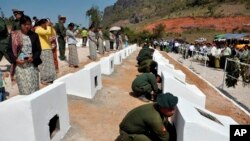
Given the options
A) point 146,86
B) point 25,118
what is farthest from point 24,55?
point 146,86

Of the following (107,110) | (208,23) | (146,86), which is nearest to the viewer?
(107,110)

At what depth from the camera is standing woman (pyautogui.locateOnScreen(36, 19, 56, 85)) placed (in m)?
7.53

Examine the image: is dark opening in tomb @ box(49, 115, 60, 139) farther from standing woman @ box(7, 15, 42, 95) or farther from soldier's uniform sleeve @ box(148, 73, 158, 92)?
soldier's uniform sleeve @ box(148, 73, 158, 92)

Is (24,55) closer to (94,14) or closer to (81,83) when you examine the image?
(81,83)

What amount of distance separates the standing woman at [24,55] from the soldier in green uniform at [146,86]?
10.5 feet

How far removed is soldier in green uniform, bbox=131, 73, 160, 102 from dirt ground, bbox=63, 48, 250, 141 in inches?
10.4

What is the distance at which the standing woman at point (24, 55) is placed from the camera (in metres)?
5.21

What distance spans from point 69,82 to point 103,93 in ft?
A: 3.93

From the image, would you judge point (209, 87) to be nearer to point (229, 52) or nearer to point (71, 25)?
point (71, 25)

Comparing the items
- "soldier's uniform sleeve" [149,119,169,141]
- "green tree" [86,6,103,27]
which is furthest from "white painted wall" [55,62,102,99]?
"green tree" [86,6,103,27]

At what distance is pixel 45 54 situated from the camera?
304 inches

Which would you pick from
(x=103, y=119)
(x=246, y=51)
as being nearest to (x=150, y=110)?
(x=103, y=119)

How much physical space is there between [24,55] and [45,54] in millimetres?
2445

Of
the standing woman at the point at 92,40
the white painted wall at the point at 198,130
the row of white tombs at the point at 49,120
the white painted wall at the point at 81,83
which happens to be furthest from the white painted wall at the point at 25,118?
the standing woman at the point at 92,40
